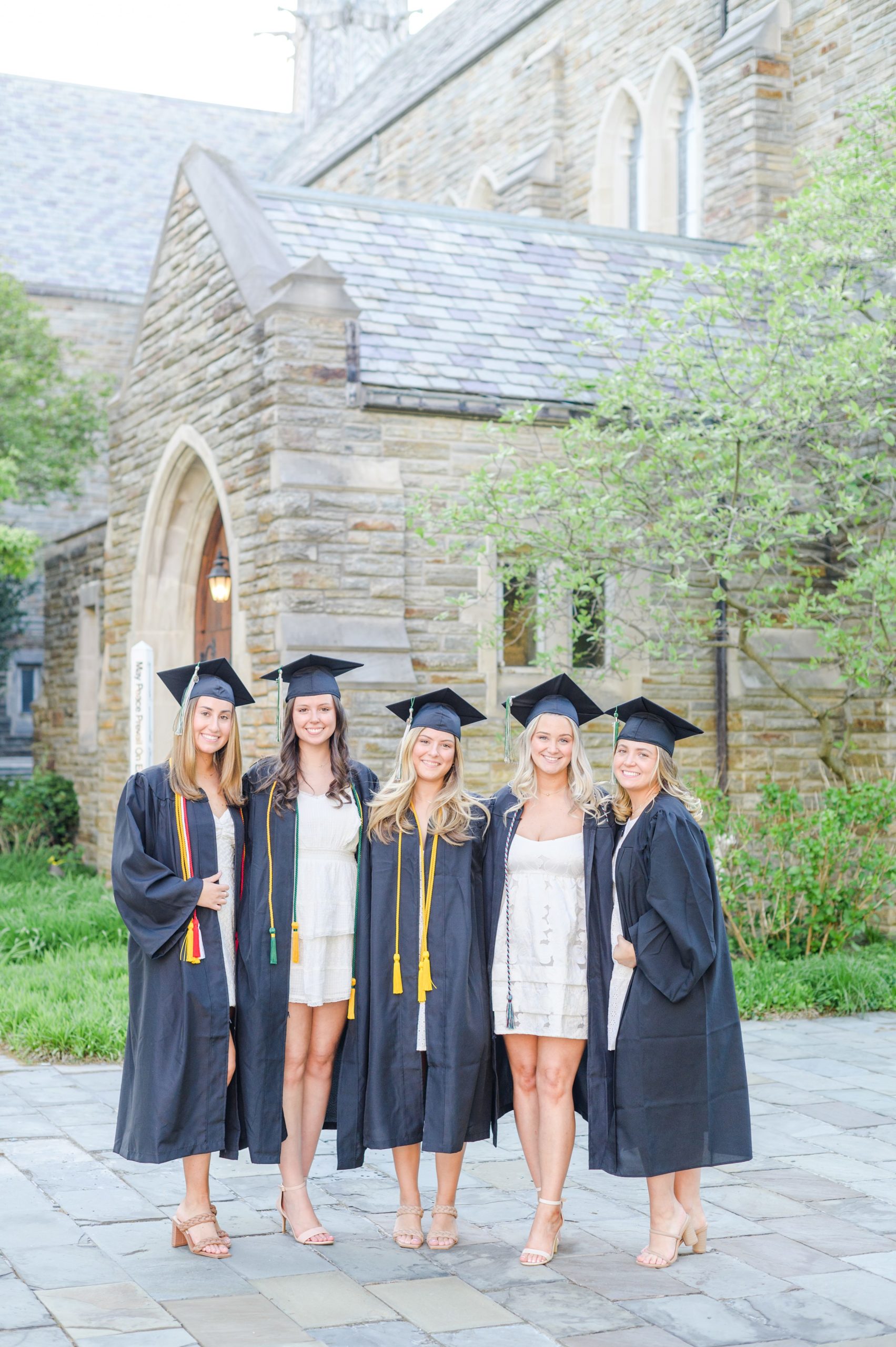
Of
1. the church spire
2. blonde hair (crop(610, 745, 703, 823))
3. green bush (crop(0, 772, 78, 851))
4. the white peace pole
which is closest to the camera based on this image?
blonde hair (crop(610, 745, 703, 823))

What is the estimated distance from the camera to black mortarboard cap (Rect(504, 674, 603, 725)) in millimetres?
4672

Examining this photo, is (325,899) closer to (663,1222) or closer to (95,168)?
(663,1222)

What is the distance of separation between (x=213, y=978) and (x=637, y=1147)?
4.50 feet

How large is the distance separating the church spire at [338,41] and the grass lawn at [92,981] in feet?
113

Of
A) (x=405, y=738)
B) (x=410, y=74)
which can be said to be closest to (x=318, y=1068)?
(x=405, y=738)

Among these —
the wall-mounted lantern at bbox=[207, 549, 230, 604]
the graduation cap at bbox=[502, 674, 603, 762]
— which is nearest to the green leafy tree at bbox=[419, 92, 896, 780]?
the wall-mounted lantern at bbox=[207, 549, 230, 604]

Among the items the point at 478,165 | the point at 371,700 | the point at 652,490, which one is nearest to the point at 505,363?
the point at 652,490

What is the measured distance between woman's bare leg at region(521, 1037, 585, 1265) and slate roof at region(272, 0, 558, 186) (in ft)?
54.5

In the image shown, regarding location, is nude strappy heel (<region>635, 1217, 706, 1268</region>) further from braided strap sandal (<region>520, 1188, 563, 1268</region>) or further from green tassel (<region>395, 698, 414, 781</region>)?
green tassel (<region>395, 698, 414, 781</region>)

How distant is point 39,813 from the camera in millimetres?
15172

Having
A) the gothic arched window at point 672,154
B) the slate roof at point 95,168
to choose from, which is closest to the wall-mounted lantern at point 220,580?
the gothic arched window at point 672,154

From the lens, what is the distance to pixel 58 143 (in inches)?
1144

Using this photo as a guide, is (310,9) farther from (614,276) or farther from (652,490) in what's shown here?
(652,490)

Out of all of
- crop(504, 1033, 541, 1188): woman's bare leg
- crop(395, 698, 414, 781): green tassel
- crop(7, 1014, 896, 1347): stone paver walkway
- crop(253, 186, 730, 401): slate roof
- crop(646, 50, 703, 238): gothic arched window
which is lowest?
crop(7, 1014, 896, 1347): stone paver walkway
